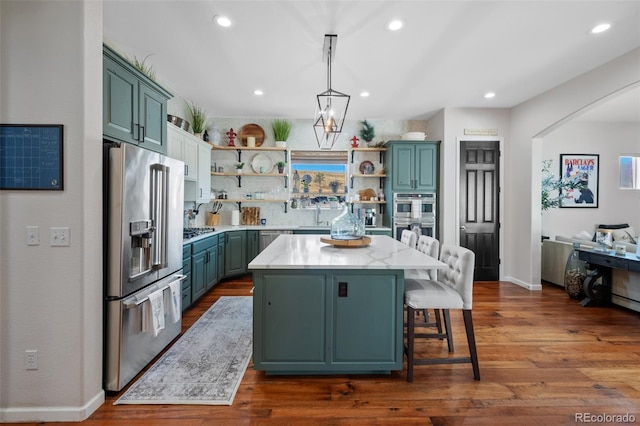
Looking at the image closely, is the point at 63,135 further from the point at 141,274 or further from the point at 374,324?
the point at 374,324

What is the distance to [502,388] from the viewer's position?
7.13 feet

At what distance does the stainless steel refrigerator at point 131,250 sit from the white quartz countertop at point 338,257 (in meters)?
0.86

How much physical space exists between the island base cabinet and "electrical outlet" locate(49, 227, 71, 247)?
46.0 inches

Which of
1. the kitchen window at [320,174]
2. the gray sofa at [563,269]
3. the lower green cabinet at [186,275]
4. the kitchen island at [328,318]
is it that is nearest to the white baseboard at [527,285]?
the gray sofa at [563,269]

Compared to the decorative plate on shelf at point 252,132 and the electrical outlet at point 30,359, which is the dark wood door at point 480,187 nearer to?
the decorative plate on shelf at point 252,132

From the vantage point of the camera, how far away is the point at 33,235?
71.8 inches

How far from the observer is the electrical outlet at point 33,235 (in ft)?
5.98

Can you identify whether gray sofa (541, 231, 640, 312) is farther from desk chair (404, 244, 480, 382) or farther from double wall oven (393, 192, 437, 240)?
desk chair (404, 244, 480, 382)

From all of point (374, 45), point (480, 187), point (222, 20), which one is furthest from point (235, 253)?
point (480, 187)

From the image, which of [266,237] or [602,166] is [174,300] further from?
[602,166]

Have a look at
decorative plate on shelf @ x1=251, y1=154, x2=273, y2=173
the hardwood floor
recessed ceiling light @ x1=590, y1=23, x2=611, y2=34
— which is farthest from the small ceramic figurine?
recessed ceiling light @ x1=590, y1=23, x2=611, y2=34

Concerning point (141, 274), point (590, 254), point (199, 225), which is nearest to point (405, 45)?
point (141, 274)

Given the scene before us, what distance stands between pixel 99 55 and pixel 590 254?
5.62 meters

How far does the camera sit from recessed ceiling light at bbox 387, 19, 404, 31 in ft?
8.89
